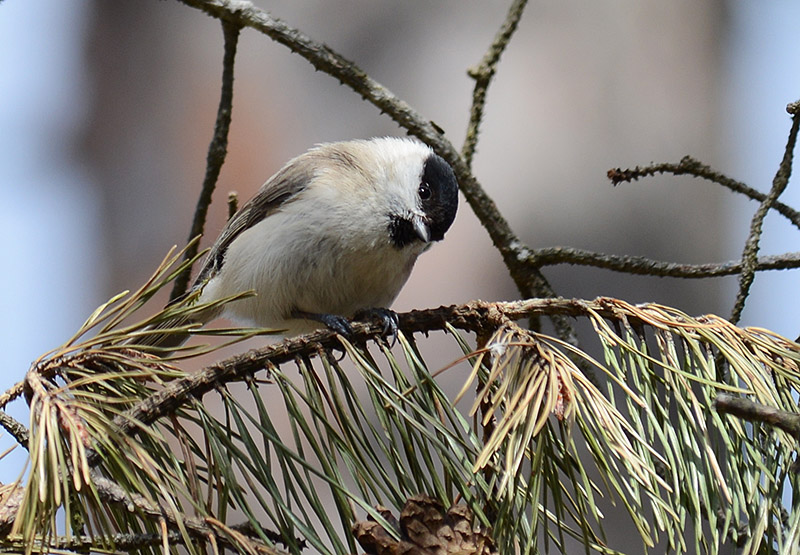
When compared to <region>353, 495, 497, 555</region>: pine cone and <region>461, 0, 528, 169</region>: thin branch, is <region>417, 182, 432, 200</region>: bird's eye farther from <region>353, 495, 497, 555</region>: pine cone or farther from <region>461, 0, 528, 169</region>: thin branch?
<region>353, 495, 497, 555</region>: pine cone

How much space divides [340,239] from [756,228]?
793 mm

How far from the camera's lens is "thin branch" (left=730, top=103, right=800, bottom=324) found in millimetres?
1043

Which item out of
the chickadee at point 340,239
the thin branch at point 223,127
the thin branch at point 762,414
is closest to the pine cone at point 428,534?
the thin branch at point 762,414

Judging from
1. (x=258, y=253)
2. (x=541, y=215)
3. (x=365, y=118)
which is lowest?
(x=258, y=253)

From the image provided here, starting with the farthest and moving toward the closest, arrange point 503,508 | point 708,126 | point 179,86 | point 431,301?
point 179,86 → point 708,126 → point 431,301 → point 503,508

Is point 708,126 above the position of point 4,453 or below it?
above

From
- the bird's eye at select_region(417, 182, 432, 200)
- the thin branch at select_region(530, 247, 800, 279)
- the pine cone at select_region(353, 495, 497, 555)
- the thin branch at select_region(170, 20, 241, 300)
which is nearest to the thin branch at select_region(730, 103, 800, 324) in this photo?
the thin branch at select_region(530, 247, 800, 279)

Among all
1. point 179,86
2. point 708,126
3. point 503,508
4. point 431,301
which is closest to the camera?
point 503,508

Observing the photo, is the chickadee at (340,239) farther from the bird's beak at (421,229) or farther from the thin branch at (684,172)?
the thin branch at (684,172)

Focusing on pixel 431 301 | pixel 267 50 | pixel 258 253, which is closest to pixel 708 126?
pixel 431 301

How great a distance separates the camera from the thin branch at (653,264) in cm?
113

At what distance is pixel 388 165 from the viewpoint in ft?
5.68

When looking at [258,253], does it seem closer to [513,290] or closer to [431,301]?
[431,301]

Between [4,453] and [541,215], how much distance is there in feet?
6.91
